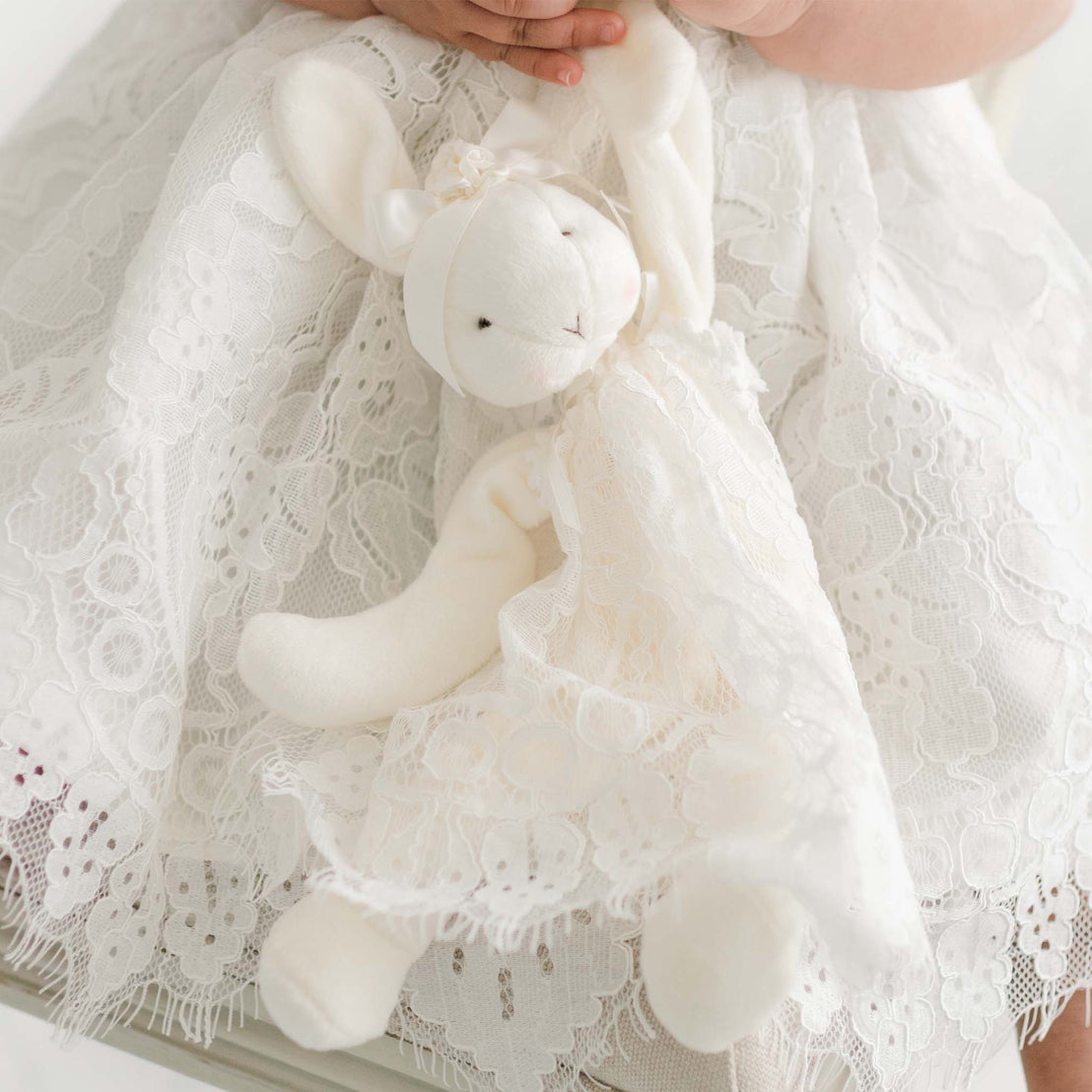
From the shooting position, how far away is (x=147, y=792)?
0.69 m

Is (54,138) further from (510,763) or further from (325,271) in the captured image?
(510,763)

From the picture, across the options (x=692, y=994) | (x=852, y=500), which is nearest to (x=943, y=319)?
(x=852, y=500)

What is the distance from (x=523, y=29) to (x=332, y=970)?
2.11 feet

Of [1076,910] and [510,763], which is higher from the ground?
[510,763]

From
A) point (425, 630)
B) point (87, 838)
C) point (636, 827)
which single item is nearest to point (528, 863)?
point (636, 827)

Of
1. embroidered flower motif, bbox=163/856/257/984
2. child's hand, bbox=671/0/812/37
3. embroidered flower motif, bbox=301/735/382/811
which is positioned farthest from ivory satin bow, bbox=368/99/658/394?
embroidered flower motif, bbox=163/856/257/984

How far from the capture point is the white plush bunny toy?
21.8 inches

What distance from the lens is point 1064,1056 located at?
0.74m

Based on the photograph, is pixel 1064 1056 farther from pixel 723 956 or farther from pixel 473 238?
pixel 473 238

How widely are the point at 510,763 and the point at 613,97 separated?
469 millimetres

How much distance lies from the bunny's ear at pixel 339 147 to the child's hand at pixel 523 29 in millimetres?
91

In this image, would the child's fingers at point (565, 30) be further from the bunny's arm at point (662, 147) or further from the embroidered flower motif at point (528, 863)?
the embroidered flower motif at point (528, 863)

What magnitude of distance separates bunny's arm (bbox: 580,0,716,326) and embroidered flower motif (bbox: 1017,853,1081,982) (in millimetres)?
434

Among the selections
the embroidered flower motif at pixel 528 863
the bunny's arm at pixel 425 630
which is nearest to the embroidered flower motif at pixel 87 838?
the bunny's arm at pixel 425 630
